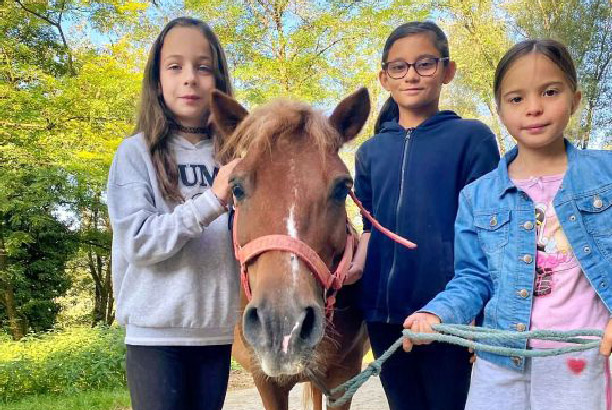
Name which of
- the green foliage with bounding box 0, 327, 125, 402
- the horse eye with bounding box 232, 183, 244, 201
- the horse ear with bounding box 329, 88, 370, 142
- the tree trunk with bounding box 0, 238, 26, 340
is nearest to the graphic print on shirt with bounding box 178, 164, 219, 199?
the horse eye with bounding box 232, 183, 244, 201

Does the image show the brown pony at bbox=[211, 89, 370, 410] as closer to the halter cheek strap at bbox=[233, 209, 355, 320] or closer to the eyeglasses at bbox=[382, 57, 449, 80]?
the halter cheek strap at bbox=[233, 209, 355, 320]

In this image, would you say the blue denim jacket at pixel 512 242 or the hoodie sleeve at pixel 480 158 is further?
the hoodie sleeve at pixel 480 158

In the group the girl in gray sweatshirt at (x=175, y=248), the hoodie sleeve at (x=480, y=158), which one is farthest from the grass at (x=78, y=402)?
the hoodie sleeve at (x=480, y=158)

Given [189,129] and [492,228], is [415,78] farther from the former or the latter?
[189,129]

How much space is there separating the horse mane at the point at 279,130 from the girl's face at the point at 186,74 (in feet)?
0.93

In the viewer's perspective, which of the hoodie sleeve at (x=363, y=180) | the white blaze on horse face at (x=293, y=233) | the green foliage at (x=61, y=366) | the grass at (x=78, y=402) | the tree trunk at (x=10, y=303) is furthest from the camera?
the tree trunk at (x=10, y=303)

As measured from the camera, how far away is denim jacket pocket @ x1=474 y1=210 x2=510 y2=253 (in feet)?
6.31

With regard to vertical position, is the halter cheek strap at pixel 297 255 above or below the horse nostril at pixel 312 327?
above

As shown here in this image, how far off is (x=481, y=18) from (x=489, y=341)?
59.9ft

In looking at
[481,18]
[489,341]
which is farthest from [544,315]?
[481,18]

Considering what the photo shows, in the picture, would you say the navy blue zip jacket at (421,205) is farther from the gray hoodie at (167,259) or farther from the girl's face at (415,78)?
the gray hoodie at (167,259)

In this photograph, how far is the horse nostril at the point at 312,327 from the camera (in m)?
1.71

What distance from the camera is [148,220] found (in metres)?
2.10

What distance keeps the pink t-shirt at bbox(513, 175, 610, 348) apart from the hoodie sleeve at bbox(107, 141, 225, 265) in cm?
121
